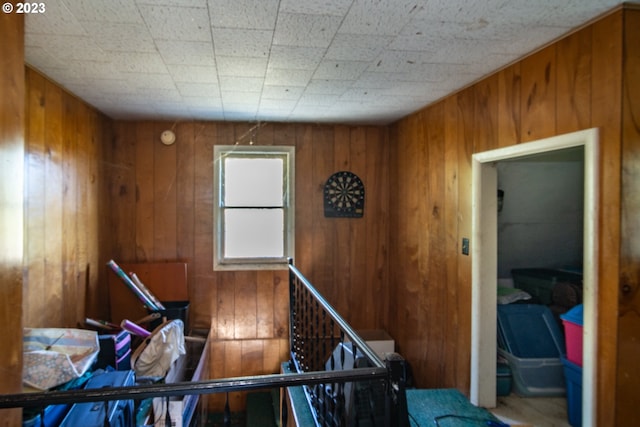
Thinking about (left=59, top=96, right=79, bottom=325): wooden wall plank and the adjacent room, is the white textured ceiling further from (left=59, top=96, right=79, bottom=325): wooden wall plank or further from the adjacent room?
(left=59, top=96, right=79, bottom=325): wooden wall plank

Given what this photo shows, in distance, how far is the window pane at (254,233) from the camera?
3.67 metres

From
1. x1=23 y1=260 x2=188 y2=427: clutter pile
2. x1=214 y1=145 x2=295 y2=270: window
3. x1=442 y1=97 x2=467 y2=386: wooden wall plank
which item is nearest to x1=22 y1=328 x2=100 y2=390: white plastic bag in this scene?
x1=23 y1=260 x2=188 y2=427: clutter pile

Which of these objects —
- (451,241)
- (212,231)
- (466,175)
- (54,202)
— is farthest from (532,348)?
(54,202)

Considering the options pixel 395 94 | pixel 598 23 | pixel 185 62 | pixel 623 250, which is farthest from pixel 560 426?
pixel 185 62

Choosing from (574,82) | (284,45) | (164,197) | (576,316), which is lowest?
(576,316)

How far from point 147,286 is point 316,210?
70.0 inches

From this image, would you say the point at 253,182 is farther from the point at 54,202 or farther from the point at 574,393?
the point at 574,393

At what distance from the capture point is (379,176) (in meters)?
3.81

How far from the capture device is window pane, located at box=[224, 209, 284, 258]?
145 inches

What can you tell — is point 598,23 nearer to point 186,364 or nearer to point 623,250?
point 623,250

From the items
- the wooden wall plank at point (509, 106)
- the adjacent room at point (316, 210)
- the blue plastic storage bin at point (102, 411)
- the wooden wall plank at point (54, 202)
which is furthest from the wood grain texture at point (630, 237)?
the wooden wall plank at point (54, 202)

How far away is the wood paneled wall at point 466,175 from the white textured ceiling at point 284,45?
15 cm

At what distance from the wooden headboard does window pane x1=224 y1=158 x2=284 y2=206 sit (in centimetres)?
84

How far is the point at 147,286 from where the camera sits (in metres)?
3.36
